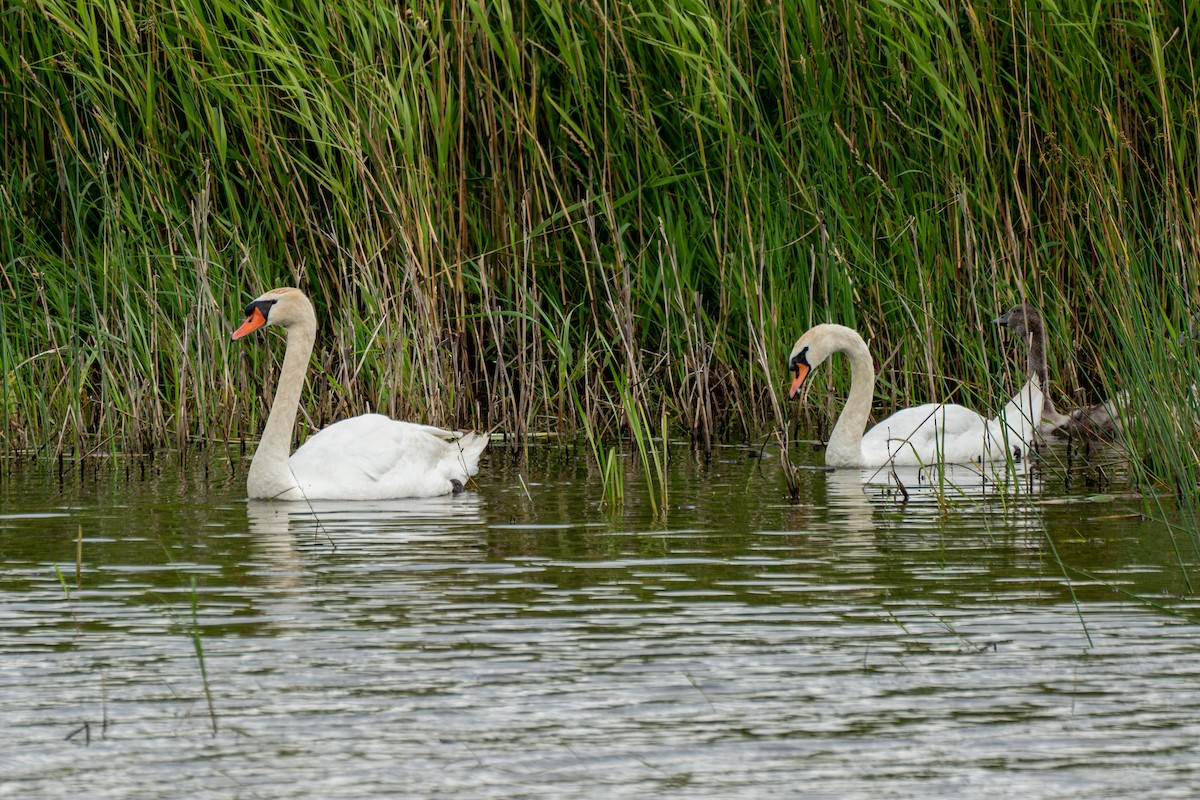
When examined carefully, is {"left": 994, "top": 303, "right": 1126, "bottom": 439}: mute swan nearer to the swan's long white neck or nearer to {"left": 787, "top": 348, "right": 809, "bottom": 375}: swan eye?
{"left": 787, "top": 348, "right": 809, "bottom": 375}: swan eye

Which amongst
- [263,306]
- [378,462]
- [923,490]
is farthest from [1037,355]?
[263,306]

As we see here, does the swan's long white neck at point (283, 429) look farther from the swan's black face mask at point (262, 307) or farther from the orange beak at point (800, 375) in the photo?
the orange beak at point (800, 375)

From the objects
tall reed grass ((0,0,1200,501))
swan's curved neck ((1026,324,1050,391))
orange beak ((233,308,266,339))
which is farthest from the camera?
swan's curved neck ((1026,324,1050,391))

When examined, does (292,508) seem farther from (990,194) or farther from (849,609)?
(990,194)

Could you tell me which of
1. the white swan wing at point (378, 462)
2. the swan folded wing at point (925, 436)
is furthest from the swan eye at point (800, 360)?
the white swan wing at point (378, 462)

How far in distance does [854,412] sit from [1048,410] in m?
1.51

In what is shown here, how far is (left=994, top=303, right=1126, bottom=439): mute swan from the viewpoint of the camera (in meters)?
9.38

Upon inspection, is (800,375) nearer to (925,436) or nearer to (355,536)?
(925,436)

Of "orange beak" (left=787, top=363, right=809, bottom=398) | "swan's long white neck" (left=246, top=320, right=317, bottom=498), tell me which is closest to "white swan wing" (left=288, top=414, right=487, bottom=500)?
"swan's long white neck" (left=246, top=320, right=317, bottom=498)

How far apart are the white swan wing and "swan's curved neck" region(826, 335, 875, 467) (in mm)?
1782

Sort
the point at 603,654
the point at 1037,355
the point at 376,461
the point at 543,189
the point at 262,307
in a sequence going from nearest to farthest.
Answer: the point at 603,654, the point at 376,461, the point at 262,307, the point at 543,189, the point at 1037,355

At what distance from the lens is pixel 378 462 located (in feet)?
26.2

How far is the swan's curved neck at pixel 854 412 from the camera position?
29.6 feet

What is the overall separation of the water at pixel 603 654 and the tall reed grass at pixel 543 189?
79.9 inches
